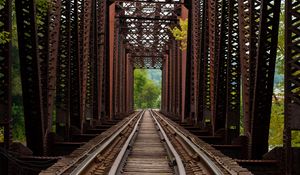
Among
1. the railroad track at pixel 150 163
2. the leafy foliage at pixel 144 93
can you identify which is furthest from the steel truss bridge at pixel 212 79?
the leafy foliage at pixel 144 93

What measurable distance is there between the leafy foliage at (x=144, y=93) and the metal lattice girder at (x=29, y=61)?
384ft

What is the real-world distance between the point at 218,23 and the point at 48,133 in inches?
258

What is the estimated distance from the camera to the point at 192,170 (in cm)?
856

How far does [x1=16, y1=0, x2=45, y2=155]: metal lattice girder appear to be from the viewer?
9.24m

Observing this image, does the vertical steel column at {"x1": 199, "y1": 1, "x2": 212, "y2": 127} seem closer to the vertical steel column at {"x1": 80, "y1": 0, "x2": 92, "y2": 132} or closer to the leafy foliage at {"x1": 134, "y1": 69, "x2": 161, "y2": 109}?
the vertical steel column at {"x1": 80, "y1": 0, "x2": 92, "y2": 132}

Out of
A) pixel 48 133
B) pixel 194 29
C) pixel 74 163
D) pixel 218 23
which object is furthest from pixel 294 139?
pixel 74 163

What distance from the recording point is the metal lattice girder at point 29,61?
9242 mm

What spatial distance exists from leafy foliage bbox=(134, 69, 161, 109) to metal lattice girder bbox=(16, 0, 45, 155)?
116960 millimetres

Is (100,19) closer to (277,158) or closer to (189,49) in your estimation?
(189,49)

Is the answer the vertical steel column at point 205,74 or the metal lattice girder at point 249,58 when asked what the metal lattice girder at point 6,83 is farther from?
the vertical steel column at point 205,74

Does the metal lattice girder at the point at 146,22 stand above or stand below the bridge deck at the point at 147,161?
above

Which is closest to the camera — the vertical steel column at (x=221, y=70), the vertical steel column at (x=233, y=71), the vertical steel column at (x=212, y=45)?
the vertical steel column at (x=233, y=71)

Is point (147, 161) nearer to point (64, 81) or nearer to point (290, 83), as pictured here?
point (290, 83)

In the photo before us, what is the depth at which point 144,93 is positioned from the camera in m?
143
